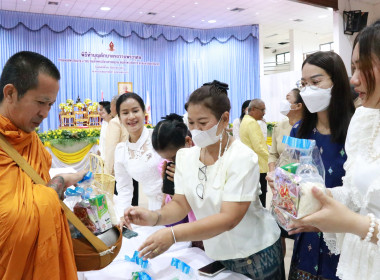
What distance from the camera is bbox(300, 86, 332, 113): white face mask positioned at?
5.47 ft

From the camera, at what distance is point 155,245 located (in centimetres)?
115

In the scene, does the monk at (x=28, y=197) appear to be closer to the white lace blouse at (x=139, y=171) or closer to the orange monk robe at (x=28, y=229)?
the orange monk robe at (x=28, y=229)

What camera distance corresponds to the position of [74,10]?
9.56 m

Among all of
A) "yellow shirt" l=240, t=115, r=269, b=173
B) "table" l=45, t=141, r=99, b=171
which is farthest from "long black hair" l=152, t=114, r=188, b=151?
"table" l=45, t=141, r=99, b=171

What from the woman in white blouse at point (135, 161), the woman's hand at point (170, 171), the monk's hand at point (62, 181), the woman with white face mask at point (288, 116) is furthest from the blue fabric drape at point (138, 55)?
the monk's hand at point (62, 181)

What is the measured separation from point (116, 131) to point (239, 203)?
2533mm

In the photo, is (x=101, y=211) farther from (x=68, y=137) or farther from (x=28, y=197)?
(x=68, y=137)

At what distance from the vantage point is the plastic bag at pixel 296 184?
2.87 ft

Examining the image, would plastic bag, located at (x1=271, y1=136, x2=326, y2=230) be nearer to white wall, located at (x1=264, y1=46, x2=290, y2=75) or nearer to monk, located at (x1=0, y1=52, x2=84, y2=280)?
monk, located at (x1=0, y1=52, x2=84, y2=280)

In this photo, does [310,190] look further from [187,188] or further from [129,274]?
[129,274]

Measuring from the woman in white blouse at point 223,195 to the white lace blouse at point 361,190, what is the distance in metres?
0.30

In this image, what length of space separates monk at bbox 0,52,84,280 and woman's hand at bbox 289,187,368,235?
0.79m

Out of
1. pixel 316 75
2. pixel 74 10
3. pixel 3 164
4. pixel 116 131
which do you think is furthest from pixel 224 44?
pixel 3 164

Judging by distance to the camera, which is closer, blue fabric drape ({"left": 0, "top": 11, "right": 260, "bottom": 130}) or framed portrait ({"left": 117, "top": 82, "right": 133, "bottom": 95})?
Answer: blue fabric drape ({"left": 0, "top": 11, "right": 260, "bottom": 130})
